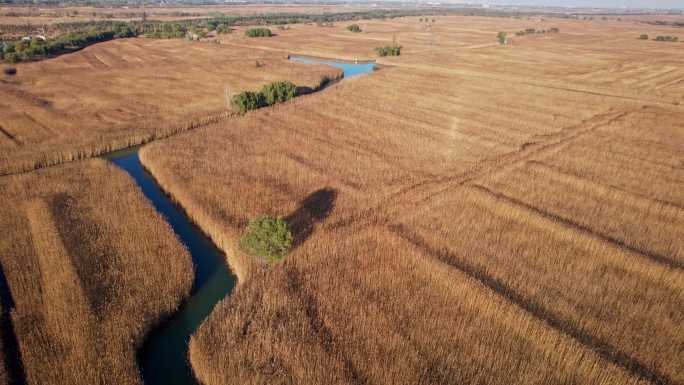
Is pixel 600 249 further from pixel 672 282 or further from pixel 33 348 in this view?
pixel 33 348

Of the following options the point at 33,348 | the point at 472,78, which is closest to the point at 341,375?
the point at 33,348

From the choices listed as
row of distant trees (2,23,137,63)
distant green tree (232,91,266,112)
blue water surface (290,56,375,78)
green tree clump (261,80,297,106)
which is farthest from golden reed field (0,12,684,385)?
row of distant trees (2,23,137,63)

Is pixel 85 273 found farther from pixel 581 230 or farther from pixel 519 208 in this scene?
pixel 581 230

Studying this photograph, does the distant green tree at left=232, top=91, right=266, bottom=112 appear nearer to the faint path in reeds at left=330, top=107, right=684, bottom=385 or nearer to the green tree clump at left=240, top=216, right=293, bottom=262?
the faint path in reeds at left=330, top=107, right=684, bottom=385

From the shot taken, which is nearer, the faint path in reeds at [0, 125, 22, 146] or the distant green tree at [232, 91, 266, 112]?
the faint path in reeds at [0, 125, 22, 146]

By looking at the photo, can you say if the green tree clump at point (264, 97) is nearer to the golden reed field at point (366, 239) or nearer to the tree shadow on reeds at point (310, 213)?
the golden reed field at point (366, 239)

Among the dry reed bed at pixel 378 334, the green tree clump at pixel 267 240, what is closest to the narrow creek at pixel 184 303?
the dry reed bed at pixel 378 334

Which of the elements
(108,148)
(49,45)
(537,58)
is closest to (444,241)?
(108,148)
